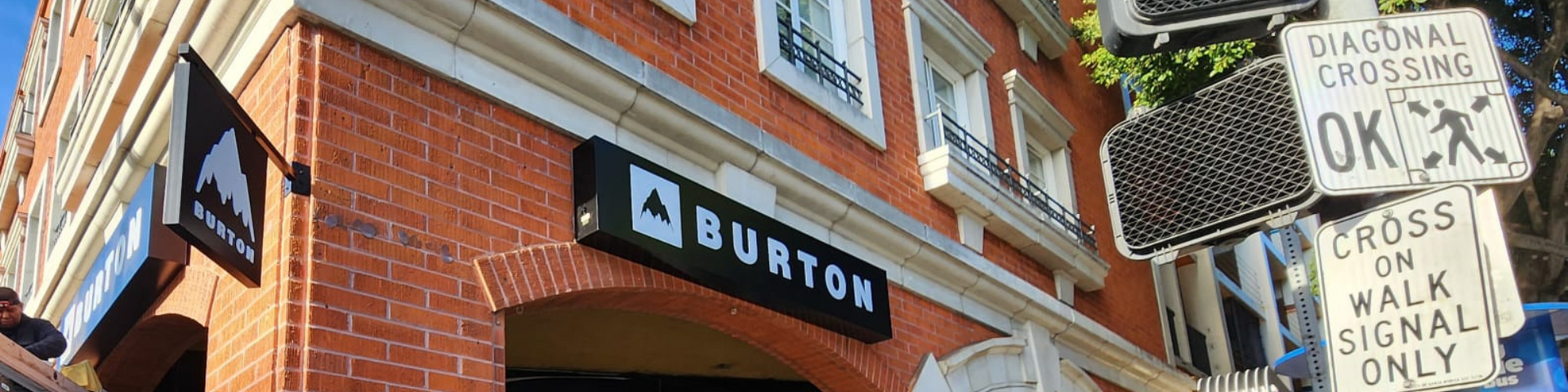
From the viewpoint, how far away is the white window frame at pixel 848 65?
24.1 ft

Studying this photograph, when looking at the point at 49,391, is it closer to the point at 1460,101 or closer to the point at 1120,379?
the point at 1460,101

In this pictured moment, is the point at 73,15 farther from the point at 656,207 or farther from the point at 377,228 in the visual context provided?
the point at 377,228

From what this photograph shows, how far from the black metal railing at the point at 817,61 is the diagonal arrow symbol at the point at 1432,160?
470 cm

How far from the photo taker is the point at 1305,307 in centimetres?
354

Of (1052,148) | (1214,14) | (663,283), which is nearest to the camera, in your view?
(1214,14)

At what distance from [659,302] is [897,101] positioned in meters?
3.31

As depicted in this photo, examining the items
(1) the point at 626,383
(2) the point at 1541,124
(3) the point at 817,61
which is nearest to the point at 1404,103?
(3) the point at 817,61

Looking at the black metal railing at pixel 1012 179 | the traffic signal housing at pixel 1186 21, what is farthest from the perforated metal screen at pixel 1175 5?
the black metal railing at pixel 1012 179

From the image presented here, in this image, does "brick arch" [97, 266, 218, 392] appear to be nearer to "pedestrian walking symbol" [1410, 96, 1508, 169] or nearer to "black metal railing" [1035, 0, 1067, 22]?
"pedestrian walking symbol" [1410, 96, 1508, 169]

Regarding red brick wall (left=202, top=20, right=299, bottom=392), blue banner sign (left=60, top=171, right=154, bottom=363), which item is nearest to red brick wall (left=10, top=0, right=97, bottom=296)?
blue banner sign (left=60, top=171, right=154, bottom=363)

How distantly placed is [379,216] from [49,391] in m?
1.57

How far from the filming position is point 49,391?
196 inches

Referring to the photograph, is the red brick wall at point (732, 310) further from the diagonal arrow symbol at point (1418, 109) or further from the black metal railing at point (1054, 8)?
the black metal railing at point (1054, 8)

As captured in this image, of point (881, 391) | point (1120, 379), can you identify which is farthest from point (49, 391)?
point (1120, 379)
